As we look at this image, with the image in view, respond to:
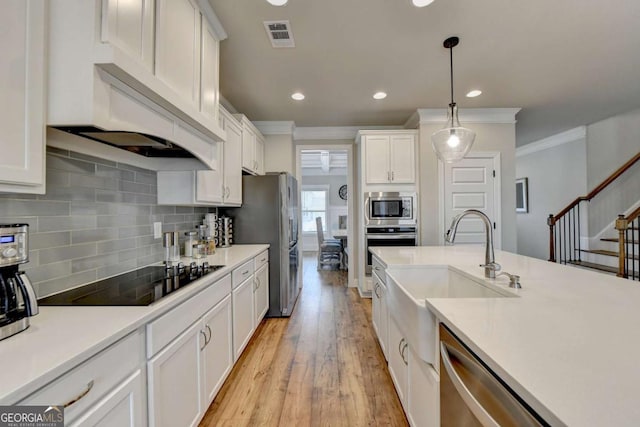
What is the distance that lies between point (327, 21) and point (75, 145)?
1.74 m

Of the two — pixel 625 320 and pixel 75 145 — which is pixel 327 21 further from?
pixel 625 320

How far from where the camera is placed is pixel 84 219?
57.2 inches

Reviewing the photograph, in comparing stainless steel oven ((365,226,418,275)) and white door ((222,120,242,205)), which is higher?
white door ((222,120,242,205))

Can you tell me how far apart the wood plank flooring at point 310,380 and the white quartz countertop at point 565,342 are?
1.08 m

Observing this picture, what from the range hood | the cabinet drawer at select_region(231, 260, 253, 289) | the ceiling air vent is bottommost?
the cabinet drawer at select_region(231, 260, 253, 289)

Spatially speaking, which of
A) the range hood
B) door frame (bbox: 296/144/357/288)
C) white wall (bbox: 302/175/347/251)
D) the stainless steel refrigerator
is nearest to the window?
white wall (bbox: 302/175/347/251)

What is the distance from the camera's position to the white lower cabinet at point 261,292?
2677mm

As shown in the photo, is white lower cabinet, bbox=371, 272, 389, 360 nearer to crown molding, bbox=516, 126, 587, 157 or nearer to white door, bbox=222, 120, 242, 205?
white door, bbox=222, 120, 242, 205

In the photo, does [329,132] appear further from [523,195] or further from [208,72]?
[523,195]

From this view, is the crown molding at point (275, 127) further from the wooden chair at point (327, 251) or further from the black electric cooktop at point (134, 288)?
the black electric cooktop at point (134, 288)

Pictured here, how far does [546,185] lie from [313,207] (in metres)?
5.66

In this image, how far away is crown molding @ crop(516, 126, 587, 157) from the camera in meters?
4.62

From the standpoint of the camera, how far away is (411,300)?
123cm

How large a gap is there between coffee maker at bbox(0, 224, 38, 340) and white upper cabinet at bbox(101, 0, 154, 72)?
748 millimetres
